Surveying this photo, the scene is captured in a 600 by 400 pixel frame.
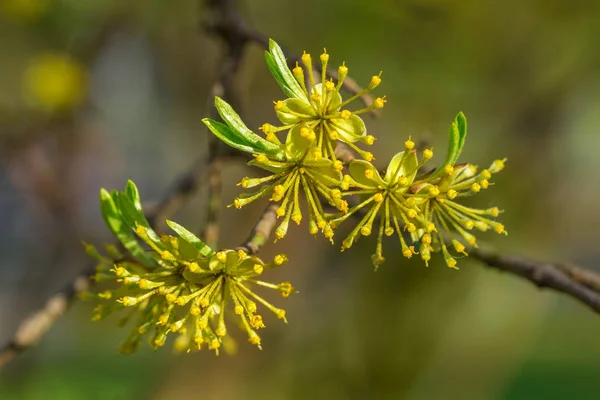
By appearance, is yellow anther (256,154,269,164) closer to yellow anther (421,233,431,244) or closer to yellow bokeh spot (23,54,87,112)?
yellow anther (421,233,431,244)

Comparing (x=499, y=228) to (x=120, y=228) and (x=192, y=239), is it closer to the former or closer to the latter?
(x=192, y=239)

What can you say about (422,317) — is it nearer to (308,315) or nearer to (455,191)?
(308,315)

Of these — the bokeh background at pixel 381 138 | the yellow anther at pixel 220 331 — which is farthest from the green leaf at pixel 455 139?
the bokeh background at pixel 381 138

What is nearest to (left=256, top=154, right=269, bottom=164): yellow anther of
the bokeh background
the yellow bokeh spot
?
the bokeh background

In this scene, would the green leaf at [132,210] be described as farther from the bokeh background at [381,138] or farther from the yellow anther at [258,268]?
the bokeh background at [381,138]

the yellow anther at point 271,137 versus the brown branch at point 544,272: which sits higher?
the brown branch at point 544,272

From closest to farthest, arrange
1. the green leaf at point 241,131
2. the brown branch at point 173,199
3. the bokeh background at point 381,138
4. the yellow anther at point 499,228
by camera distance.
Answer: the green leaf at point 241,131, the yellow anther at point 499,228, the brown branch at point 173,199, the bokeh background at point 381,138

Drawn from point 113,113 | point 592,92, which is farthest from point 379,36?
point 113,113

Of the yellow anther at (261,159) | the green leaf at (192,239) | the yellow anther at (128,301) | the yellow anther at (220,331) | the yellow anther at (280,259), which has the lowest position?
the yellow anther at (128,301)
